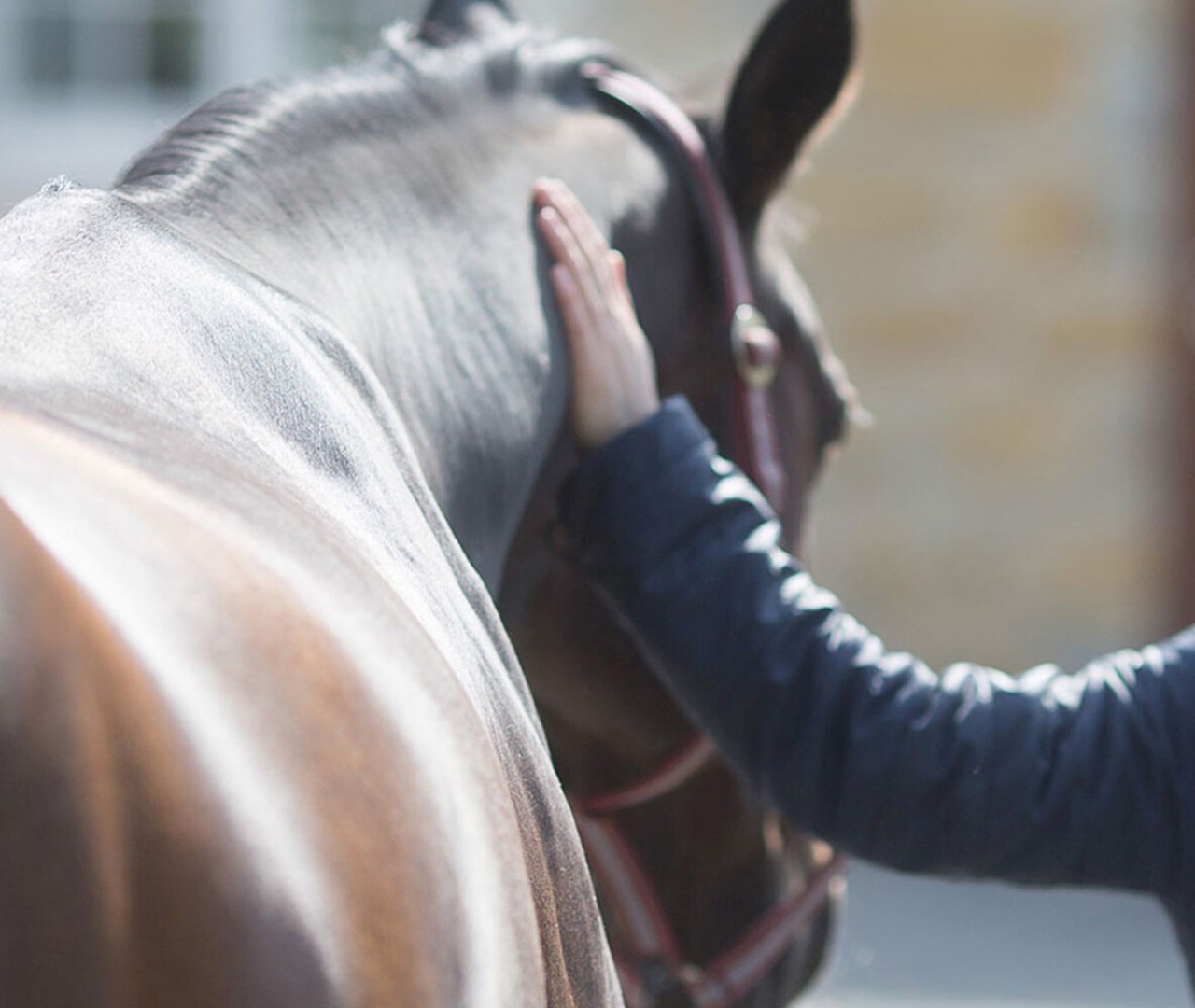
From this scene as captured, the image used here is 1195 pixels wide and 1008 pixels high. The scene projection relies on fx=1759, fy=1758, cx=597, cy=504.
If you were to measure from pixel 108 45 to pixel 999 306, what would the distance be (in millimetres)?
3068

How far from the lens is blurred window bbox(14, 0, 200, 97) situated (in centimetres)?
590

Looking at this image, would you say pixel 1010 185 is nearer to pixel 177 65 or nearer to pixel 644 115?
pixel 177 65

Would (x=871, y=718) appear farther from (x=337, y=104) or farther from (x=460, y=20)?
(x=460, y=20)

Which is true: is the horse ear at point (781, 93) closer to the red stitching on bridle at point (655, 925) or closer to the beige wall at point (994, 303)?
the red stitching on bridle at point (655, 925)

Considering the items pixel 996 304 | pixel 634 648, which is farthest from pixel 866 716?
pixel 996 304

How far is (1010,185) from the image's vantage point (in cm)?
539

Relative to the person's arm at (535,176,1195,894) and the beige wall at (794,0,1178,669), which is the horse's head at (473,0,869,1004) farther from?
the beige wall at (794,0,1178,669)

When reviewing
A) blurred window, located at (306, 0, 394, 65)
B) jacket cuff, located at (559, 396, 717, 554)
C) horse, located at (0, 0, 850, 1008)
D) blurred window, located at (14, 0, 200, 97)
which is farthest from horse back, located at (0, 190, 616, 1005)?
blurred window, located at (14, 0, 200, 97)

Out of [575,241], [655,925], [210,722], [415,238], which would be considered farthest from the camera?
[655,925]

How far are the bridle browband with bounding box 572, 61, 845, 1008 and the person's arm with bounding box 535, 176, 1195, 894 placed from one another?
18cm

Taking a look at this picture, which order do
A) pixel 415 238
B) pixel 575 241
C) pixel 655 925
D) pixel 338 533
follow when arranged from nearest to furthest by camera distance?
pixel 338 533, pixel 415 238, pixel 575 241, pixel 655 925

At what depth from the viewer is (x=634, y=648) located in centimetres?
143

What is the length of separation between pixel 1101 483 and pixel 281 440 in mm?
4858

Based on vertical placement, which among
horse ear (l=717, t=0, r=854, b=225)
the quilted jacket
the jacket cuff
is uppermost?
horse ear (l=717, t=0, r=854, b=225)
